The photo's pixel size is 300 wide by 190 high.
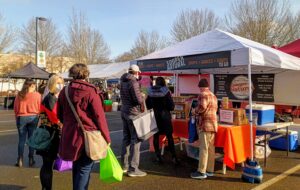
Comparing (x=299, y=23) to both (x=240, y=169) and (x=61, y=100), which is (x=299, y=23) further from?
(x=61, y=100)

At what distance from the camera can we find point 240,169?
6.30m

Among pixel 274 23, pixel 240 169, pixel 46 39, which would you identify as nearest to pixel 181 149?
pixel 240 169

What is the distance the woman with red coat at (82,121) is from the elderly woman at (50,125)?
3.20 ft

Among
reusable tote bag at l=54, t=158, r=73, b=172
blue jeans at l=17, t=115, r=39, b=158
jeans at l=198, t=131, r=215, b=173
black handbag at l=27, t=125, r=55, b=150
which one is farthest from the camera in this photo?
blue jeans at l=17, t=115, r=39, b=158

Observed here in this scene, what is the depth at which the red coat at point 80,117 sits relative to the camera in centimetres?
349

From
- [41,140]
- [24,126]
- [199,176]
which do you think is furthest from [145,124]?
[24,126]

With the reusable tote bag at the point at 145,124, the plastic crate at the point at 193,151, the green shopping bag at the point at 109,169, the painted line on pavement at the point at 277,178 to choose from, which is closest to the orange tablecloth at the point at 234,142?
the painted line on pavement at the point at 277,178

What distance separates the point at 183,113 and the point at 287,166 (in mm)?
2349

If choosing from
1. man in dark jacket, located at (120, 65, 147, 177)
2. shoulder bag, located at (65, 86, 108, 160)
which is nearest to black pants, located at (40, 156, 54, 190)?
shoulder bag, located at (65, 86, 108, 160)

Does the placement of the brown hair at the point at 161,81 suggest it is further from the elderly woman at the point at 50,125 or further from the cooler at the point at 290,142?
the cooler at the point at 290,142

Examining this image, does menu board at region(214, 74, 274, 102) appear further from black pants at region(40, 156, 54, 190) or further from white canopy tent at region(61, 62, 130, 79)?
white canopy tent at region(61, 62, 130, 79)

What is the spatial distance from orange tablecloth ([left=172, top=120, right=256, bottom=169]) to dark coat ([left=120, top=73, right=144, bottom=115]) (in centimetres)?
152

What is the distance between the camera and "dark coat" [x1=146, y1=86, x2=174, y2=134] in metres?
6.39

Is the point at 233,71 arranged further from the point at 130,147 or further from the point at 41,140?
the point at 41,140
